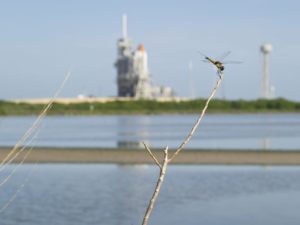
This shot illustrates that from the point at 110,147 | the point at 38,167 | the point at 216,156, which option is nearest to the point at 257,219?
the point at 38,167

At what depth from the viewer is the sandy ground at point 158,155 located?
25.8 meters

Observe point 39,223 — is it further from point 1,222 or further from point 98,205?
point 98,205

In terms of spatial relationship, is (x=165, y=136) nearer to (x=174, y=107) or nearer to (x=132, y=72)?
(x=174, y=107)

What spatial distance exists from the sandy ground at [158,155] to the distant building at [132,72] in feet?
313

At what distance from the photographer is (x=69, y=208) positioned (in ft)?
47.3

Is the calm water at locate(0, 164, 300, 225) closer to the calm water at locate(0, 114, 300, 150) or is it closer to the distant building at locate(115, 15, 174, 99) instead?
the calm water at locate(0, 114, 300, 150)

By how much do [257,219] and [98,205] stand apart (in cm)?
318

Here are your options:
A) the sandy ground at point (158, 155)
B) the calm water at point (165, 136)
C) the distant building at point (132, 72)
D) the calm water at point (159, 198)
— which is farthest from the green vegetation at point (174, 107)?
the calm water at point (159, 198)

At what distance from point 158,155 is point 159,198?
11.7 metres

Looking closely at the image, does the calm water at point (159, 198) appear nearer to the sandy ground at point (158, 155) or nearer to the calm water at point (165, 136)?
the calm water at point (165, 136)

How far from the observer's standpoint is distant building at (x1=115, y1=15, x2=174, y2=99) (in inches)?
4929

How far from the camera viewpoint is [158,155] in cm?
2727

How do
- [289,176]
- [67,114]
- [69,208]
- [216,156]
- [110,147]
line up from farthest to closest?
[67,114], [110,147], [216,156], [289,176], [69,208]

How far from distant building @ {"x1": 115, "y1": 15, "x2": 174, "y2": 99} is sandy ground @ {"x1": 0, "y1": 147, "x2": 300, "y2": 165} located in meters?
95.3
